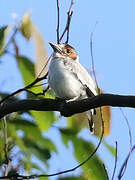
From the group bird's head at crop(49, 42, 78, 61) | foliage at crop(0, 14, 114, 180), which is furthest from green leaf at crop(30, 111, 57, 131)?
bird's head at crop(49, 42, 78, 61)

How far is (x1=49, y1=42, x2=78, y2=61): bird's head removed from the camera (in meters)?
5.70

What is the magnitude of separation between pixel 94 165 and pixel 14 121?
77cm

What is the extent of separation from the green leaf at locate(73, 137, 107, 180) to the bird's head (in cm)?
121

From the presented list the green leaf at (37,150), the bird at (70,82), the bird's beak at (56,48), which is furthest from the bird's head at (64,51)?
the green leaf at (37,150)

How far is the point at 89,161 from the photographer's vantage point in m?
4.39

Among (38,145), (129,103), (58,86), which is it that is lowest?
(38,145)

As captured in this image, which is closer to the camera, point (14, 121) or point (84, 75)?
point (14, 121)

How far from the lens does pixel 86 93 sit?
505 centimetres

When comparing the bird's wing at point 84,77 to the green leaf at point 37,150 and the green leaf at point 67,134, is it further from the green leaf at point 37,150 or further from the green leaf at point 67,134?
the green leaf at point 37,150

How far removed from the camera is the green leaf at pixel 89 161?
4227 mm

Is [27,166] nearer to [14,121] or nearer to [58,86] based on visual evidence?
[14,121]

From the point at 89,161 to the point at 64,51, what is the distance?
1688mm

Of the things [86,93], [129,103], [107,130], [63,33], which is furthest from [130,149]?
[86,93]

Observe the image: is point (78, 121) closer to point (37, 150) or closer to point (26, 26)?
point (37, 150)
